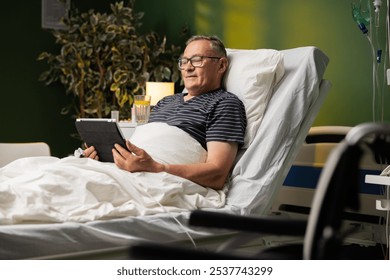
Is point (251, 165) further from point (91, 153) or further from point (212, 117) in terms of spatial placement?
point (91, 153)

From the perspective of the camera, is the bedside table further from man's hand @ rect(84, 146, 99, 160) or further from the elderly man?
man's hand @ rect(84, 146, 99, 160)

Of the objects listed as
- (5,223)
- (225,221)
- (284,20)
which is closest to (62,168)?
(5,223)

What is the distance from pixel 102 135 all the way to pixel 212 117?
1.35 ft

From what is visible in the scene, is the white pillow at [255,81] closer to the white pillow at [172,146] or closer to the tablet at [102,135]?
the white pillow at [172,146]

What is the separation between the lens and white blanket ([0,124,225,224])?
5.88 feet

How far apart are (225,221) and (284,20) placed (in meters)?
2.52

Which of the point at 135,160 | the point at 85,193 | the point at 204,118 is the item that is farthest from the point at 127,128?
the point at 85,193

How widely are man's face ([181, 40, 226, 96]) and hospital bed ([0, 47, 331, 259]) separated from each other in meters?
0.06

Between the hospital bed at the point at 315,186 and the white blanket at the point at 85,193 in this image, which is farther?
the hospital bed at the point at 315,186

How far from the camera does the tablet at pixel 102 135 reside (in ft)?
6.94

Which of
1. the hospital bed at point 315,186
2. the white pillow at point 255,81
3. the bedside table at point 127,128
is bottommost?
the hospital bed at point 315,186

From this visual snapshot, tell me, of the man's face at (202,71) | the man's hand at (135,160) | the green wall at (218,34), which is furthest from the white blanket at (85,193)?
the green wall at (218,34)

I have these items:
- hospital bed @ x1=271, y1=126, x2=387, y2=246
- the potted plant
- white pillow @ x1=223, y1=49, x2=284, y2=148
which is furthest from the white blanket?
the potted plant
